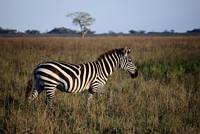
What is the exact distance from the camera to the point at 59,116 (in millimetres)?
5988

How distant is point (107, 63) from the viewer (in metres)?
7.00

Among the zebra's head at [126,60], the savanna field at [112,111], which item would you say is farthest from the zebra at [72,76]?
the savanna field at [112,111]

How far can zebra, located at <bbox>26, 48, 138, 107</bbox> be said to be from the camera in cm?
605

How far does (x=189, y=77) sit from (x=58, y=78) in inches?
210

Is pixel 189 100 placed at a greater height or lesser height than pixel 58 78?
lesser

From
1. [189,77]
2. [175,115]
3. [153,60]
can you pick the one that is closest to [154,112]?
[175,115]

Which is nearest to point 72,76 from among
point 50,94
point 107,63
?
point 50,94

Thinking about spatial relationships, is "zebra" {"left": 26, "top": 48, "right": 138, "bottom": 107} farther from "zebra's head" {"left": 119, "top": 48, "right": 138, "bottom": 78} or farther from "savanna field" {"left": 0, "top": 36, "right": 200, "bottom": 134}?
"savanna field" {"left": 0, "top": 36, "right": 200, "bottom": 134}

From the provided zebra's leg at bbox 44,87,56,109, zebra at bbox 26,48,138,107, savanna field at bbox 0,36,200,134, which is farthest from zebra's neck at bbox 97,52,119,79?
zebra's leg at bbox 44,87,56,109

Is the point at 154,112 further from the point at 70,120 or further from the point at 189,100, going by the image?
the point at 70,120

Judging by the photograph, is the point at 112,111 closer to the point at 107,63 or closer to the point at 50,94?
the point at 107,63

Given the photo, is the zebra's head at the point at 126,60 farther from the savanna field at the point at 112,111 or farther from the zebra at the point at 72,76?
the savanna field at the point at 112,111

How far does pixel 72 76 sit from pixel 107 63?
108 cm

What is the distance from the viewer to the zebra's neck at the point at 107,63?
6.89 metres
